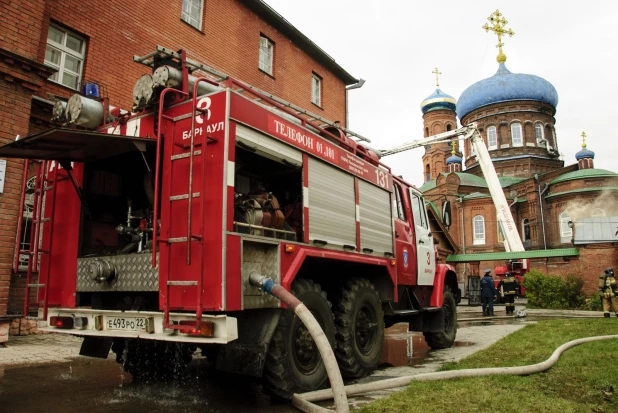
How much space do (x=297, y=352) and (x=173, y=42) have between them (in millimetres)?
10995

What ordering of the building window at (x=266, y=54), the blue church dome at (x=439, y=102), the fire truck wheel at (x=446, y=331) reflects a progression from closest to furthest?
the fire truck wheel at (x=446, y=331)
the building window at (x=266, y=54)
the blue church dome at (x=439, y=102)

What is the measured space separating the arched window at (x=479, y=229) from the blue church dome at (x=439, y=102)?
19.8 meters

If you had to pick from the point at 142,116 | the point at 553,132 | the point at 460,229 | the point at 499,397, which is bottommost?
the point at 499,397

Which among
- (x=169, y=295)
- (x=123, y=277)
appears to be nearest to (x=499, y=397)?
(x=169, y=295)

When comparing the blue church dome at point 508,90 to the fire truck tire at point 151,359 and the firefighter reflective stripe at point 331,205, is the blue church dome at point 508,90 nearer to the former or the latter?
the firefighter reflective stripe at point 331,205

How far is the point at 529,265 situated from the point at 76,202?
3537cm

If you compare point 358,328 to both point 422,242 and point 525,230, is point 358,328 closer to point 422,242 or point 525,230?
point 422,242

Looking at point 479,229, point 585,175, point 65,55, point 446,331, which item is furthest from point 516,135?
point 65,55

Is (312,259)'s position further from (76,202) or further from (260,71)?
(260,71)

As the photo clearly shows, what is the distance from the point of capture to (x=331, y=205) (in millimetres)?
5742

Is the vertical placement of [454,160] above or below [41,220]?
above

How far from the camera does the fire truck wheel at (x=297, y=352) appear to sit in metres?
4.36

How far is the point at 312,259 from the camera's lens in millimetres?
5293

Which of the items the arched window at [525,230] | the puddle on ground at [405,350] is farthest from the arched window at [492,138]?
the puddle on ground at [405,350]
